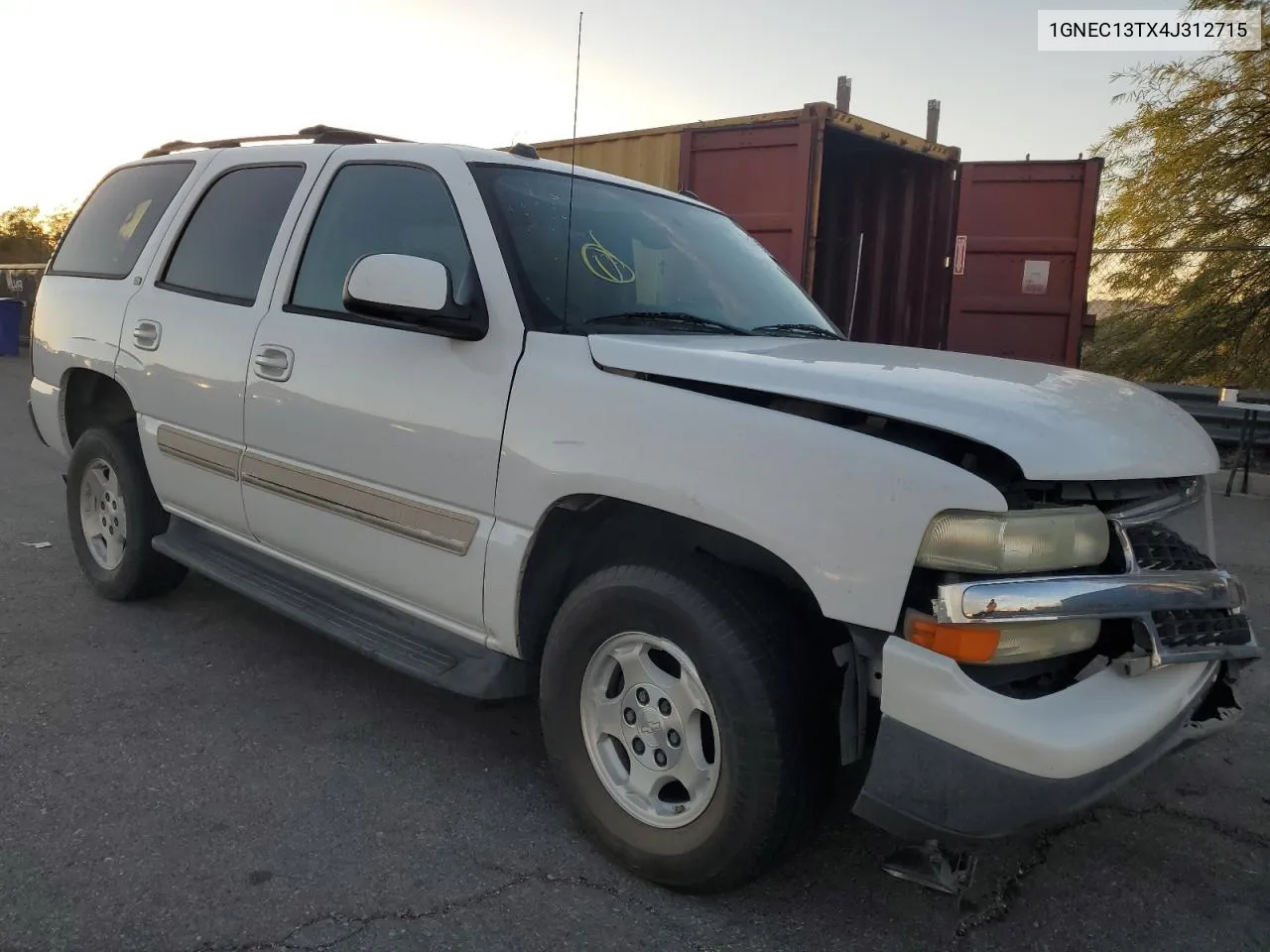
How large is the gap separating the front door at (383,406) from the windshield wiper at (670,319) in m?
0.30

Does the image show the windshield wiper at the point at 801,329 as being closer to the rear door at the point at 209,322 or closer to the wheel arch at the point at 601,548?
the wheel arch at the point at 601,548

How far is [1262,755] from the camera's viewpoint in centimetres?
351

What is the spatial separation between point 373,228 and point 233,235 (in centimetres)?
91

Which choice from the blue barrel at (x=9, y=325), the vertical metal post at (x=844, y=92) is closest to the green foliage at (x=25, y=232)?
the blue barrel at (x=9, y=325)

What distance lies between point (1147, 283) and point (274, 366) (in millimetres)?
14424

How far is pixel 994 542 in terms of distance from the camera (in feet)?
6.46

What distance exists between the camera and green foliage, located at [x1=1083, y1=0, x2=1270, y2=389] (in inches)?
541

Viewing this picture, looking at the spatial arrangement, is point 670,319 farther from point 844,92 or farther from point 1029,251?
point 844,92

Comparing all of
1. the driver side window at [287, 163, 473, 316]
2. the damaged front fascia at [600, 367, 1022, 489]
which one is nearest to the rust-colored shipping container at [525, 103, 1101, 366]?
the driver side window at [287, 163, 473, 316]

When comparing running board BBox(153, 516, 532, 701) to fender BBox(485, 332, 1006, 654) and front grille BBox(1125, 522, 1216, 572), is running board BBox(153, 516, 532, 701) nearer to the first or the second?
fender BBox(485, 332, 1006, 654)

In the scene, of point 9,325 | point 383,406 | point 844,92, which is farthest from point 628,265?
point 9,325

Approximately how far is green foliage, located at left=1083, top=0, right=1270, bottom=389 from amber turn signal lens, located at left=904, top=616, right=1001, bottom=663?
14152 millimetres

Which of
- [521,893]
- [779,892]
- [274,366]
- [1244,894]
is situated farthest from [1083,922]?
[274,366]

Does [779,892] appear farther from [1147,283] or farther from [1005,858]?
[1147,283]
